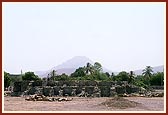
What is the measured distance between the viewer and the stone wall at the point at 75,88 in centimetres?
3847

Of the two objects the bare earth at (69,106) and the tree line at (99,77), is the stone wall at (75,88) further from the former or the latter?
the bare earth at (69,106)

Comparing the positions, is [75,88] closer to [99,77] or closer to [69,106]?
[69,106]

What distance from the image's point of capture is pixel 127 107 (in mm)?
23906

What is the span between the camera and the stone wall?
38469 mm

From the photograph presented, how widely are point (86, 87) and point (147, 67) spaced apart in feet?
155

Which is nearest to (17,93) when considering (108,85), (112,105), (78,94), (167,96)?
(78,94)

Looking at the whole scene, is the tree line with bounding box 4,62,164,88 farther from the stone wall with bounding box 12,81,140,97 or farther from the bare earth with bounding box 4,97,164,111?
the bare earth with bounding box 4,97,164,111

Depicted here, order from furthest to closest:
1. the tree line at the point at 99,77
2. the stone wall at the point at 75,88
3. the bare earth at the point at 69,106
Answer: the tree line at the point at 99,77
the stone wall at the point at 75,88
the bare earth at the point at 69,106

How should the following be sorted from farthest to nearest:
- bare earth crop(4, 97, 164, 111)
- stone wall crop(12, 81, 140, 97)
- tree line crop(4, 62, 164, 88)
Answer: tree line crop(4, 62, 164, 88) → stone wall crop(12, 81, 140, 97) → bare earth crop(4, 97, 164, 111)

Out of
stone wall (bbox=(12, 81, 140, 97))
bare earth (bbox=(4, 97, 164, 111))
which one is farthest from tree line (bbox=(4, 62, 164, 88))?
bare earth (bbox=(4, 97, 164, 111))

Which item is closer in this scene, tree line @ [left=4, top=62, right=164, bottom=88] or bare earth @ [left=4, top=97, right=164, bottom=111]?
bare earth @ [left=4, top=97, right=164, bottom=111]

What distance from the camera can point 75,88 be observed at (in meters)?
39.7

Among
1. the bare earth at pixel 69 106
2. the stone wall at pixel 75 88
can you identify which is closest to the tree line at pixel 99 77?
the stone wall at pixel 75 88

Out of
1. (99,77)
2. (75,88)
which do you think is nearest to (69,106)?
(75,88)
